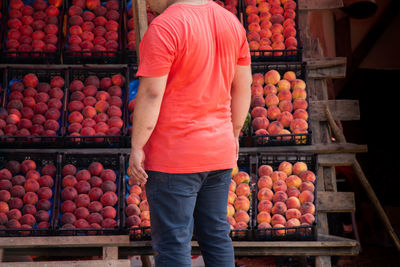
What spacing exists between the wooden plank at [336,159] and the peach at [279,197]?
0.39m

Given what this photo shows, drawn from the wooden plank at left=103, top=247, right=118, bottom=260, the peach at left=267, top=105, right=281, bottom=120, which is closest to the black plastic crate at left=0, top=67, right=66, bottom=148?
the wooden plank at left=103, top=247, right=118, bottom=260

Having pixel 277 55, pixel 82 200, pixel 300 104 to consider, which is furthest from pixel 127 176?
pixel 277 55

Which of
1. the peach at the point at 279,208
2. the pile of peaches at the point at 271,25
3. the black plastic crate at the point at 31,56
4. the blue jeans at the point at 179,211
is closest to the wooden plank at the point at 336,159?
the peach at the point at 279,208

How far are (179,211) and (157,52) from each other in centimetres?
55

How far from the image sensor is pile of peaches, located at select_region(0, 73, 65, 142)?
3.15 m

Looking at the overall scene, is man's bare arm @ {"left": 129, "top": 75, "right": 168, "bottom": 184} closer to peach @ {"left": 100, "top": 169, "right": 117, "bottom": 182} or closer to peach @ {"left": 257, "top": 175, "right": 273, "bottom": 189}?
peach @ {"left": 100, "top": 169, "right": 117, "bottom": 182}

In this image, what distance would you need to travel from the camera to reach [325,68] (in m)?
3.52

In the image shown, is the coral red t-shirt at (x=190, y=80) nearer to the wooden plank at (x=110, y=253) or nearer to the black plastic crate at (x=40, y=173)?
the wooden plank at (x=110, y=253)

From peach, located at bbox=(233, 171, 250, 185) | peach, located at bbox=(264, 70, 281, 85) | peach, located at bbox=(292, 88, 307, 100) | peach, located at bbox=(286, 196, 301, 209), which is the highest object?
peach, located at bbox=(264, 70, 281, 85)

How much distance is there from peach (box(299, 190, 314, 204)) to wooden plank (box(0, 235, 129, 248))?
3.71ft

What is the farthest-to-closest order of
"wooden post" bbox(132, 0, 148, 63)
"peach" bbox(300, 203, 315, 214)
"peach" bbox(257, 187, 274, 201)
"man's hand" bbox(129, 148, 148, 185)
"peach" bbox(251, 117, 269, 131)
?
1. "peach" bbox(251, 117, 269, 131)
2. "peach" bbox(257, 187, 274, 201)
3. "peach" bbox(300, 203, 315, 214)
4. "wooden post" bbox(132, 0, 148, 63)
5. "man's hand" bbox(129, 148, 148, 185)

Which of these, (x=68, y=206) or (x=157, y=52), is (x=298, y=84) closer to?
(x=68, y=206)

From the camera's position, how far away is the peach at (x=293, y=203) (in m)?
2.90

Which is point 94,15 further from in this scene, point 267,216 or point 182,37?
point 182,37
